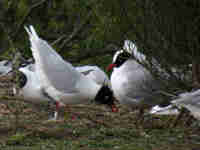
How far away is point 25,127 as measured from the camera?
185 inches

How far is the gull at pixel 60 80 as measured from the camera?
5.97 m

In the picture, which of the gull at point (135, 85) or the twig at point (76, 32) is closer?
the gull at point (135, 85)

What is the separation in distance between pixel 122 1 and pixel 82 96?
1954 mm

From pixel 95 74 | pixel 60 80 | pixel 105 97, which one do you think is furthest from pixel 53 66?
pixel 95 74

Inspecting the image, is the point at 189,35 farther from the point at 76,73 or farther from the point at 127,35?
the point at 76,73

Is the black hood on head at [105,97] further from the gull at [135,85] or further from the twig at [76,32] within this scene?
the twig at [76,32]

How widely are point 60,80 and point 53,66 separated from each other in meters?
0.25

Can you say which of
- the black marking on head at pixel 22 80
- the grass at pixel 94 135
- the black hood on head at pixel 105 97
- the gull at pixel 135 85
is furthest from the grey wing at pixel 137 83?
the black marking on head at pixel 22 80

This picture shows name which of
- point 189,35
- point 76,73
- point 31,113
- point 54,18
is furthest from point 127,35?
point 54,18

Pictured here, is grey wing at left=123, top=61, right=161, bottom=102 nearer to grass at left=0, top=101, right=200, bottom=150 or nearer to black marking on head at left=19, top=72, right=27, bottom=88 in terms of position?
grass at left=0, top=101, right=200, bottom=150

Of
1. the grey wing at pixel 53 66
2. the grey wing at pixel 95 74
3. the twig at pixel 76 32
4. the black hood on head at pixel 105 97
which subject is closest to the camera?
the grey wing at pixel 53 66

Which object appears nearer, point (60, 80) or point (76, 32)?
point (60, 80)

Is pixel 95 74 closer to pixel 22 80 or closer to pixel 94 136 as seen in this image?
pixel 22 80

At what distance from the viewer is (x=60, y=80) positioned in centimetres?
619
